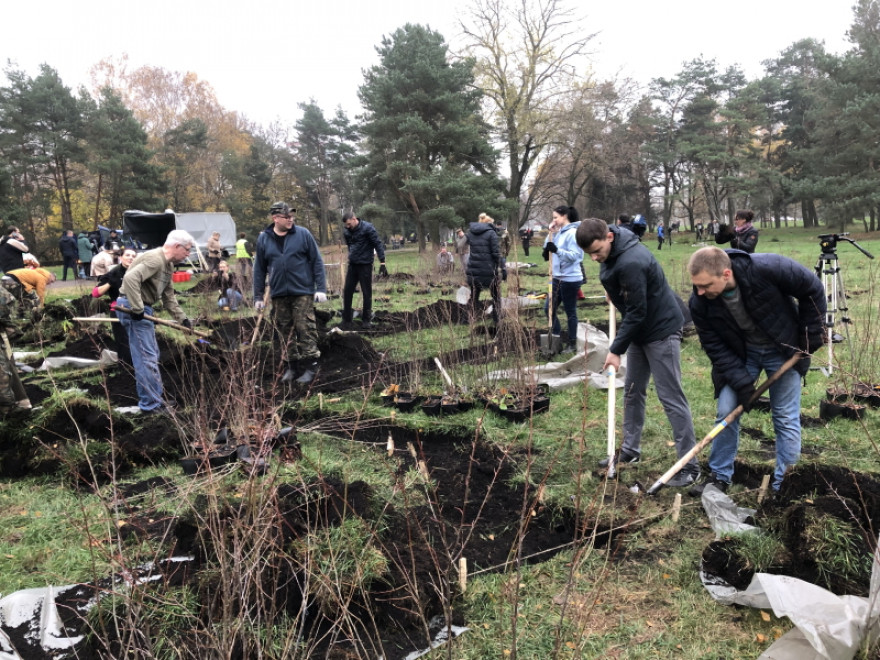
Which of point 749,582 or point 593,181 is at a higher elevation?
point 593,181

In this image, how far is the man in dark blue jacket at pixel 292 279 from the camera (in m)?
5.28

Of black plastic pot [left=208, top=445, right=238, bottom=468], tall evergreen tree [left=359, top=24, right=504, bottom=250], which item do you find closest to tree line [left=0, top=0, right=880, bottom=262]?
tall evergreen tree [left=359, top=24, right=504, bottom=250]

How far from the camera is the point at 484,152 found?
23234 mm

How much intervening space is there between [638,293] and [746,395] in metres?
0.77

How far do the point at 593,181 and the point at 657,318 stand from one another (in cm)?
3345

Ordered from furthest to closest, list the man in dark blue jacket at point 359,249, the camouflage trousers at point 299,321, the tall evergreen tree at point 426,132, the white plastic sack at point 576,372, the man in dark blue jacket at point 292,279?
1. the tall evergreen tree at point 426,132
2. the man in dark blue jacket at point 359,249
3. the camouflage trousers at point 299,321
4. the man in dark blue jacket at point 292,279
5. the white plastic sack at point 576,372

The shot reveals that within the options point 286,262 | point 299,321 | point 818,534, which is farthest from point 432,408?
point 818,534

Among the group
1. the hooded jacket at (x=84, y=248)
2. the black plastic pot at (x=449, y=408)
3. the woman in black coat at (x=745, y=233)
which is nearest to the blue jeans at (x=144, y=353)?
the black plastic pot at (x=449, y=408)

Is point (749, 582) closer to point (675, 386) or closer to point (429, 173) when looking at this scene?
point (675, 386)

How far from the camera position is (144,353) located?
15.0 feet

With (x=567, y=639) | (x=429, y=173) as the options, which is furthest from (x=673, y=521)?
(x=429, y=173)

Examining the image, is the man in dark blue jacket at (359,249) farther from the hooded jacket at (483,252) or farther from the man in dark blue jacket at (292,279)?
the man in dark blue jacket at (292,279)

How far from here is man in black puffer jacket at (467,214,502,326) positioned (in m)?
7.10

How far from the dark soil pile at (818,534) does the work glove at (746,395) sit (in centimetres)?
38
